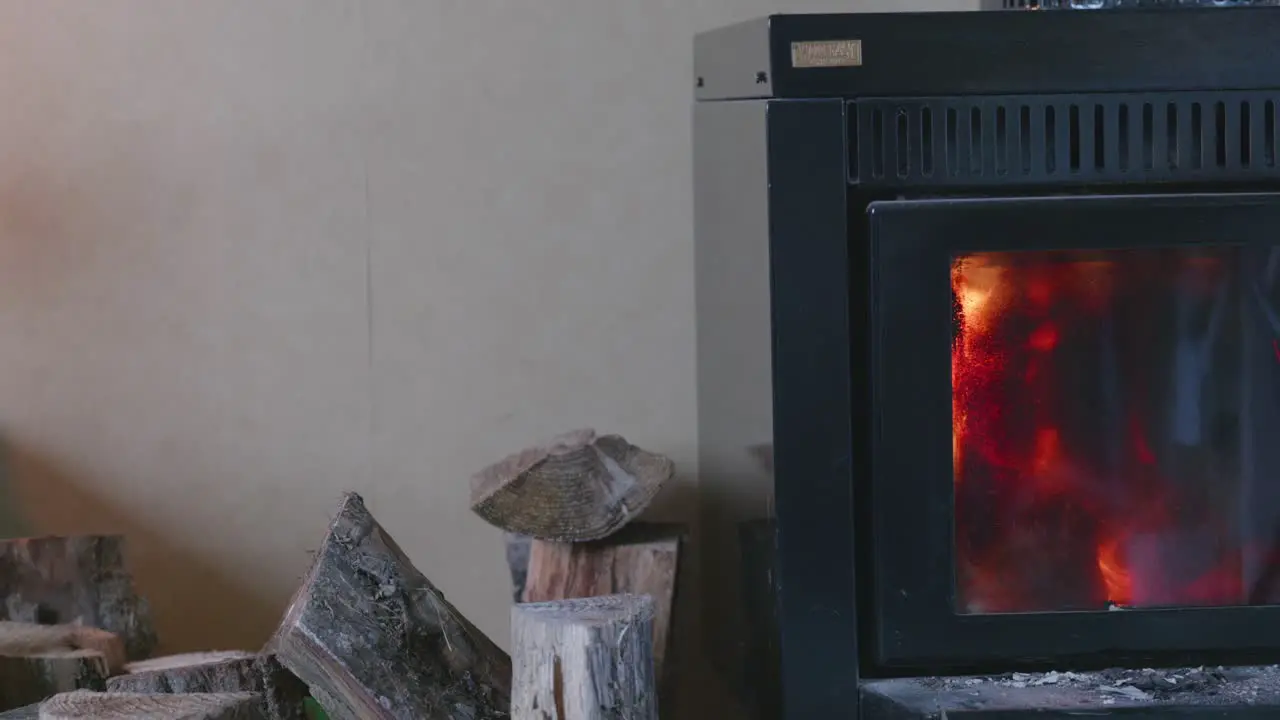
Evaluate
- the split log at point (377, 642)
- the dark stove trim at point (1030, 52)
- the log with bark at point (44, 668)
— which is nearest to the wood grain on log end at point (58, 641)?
the log with bark at point (44, 668)

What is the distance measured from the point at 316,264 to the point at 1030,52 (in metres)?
0.94

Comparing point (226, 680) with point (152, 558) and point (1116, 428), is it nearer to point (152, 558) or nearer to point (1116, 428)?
point (152, 558)

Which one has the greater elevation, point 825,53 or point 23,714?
point 825,53

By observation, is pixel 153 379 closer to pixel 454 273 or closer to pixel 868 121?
pixel 454 273

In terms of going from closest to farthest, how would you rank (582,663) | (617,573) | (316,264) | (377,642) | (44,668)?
(582,663)
(377,642)
(44,668)
(617,573)
(316,264)

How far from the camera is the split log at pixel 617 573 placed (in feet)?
4.83

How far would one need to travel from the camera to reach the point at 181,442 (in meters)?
1.73

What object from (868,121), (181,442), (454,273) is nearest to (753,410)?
(868,121)

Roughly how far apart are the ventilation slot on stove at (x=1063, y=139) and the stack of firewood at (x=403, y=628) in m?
0.47

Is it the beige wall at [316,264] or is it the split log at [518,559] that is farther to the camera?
the beige wall at [316,264]

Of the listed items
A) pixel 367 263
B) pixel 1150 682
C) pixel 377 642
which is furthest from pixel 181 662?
pixel 1150 682

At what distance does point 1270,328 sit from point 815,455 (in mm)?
434

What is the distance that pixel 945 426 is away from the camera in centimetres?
120

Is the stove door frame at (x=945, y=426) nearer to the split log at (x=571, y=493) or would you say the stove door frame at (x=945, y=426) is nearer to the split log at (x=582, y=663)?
the split log at (x=582, y=663)
